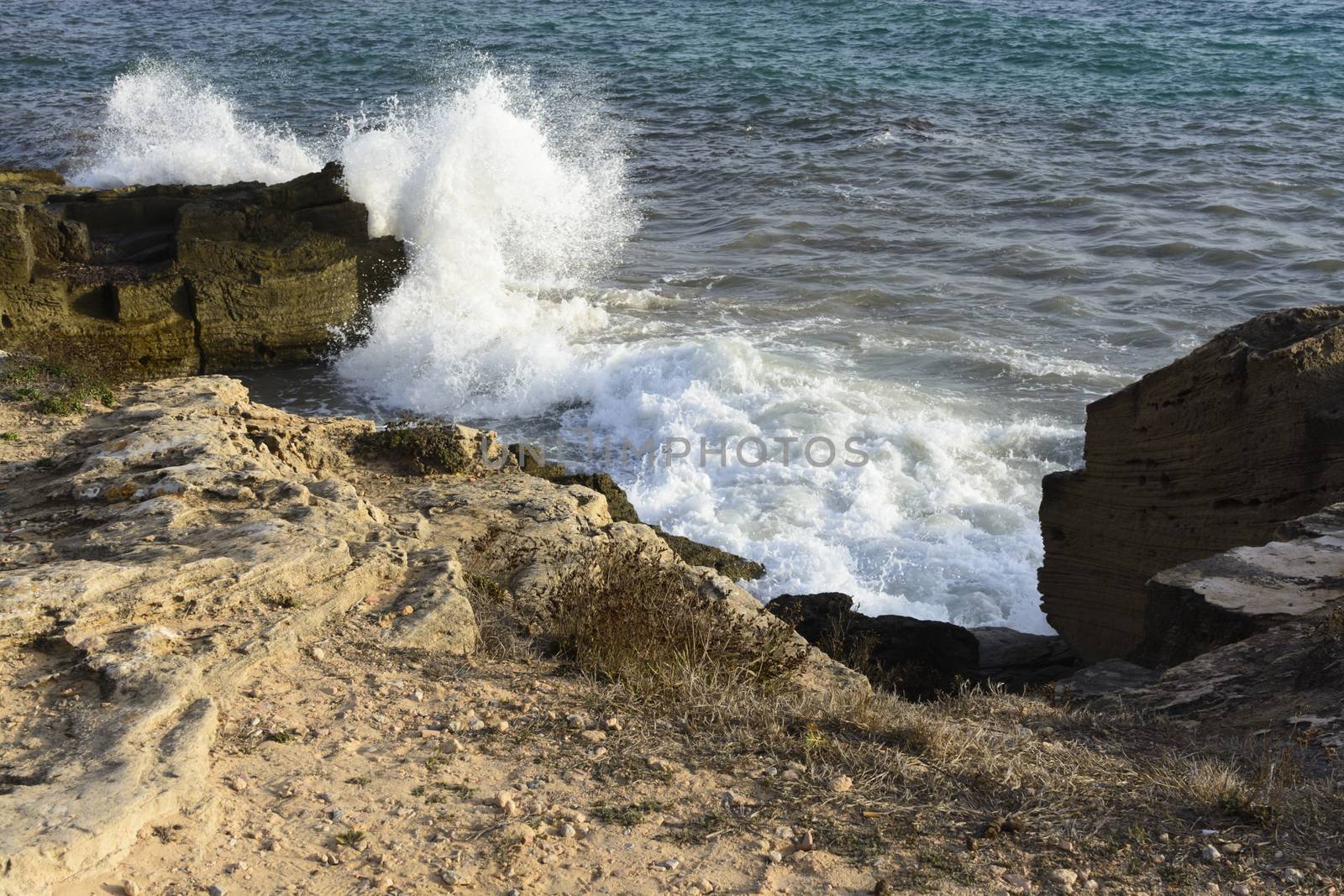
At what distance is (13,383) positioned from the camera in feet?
24.4

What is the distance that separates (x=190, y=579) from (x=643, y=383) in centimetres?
778

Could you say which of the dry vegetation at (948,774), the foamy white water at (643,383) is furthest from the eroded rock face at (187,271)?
the dry vegetation at (948,774)

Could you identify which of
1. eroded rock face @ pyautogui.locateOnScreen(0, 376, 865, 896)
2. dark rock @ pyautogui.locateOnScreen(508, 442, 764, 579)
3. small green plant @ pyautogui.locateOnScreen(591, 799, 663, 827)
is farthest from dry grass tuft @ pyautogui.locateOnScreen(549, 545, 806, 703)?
dark rock @ pyautogui.locateOnScreen(508, 442, 764, 579)

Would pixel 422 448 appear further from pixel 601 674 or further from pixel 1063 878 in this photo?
pixel 1063 878

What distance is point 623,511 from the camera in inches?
321

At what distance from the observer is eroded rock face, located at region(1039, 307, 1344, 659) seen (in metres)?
6.06

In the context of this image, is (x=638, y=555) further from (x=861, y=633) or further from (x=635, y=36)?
(x=635, y=36)

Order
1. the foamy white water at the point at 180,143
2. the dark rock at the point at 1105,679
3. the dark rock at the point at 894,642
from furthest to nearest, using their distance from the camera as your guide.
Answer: the foamy white water at the point at 180,143 < the dark rock at the point at 894,642 < the dark rock at the point at 1105,679

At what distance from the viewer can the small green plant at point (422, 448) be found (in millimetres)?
7223

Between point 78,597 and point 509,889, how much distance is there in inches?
81.4

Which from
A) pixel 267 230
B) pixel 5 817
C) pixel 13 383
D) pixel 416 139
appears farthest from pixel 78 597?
pixel 416 139

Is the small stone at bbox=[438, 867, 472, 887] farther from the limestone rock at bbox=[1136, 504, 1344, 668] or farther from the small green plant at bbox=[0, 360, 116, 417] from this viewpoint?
the small green plant at bbox=[0, 360, 116, 417]

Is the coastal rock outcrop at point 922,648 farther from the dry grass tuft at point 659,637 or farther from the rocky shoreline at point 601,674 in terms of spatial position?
the dry grass tuft at point 659,637

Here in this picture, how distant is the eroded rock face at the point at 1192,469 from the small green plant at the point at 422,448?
151 inches
